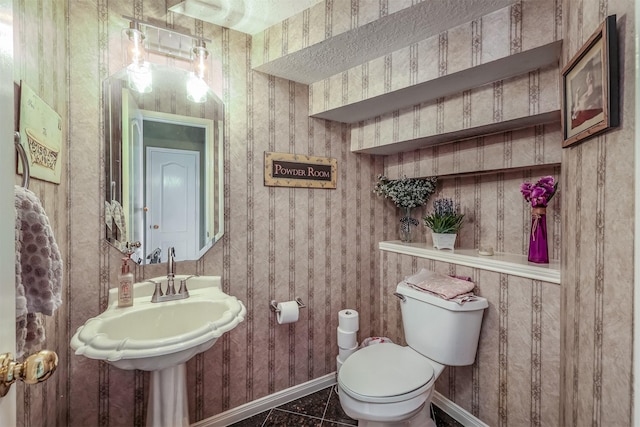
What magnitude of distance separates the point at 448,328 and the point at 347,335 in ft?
2.17

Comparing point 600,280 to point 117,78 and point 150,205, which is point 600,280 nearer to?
point 150,205

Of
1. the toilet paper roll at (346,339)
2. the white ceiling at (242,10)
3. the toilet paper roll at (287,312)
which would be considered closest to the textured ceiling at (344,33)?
the white ceiling at (242,10)

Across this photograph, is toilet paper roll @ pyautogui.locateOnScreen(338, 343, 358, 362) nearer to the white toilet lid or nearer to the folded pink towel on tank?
the white toilet lid

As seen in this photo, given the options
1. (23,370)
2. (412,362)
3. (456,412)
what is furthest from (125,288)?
(456,412)

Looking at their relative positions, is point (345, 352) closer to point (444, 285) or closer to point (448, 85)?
point (444, 285)

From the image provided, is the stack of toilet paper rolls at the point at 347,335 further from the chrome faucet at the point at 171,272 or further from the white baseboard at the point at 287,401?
the chrome faucet at the point at 171,272

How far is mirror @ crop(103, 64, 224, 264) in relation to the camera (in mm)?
1388

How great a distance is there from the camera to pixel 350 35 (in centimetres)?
136

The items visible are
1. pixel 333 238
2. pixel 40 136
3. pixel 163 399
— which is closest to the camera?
pixel 40 136

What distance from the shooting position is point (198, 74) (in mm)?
1520

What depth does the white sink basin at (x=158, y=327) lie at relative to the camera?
0.98 metres

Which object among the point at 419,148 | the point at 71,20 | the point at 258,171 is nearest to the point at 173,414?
the point at 258,171

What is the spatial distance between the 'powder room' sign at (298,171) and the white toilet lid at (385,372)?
107 centimetres

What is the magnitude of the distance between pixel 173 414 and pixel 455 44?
2.06m
